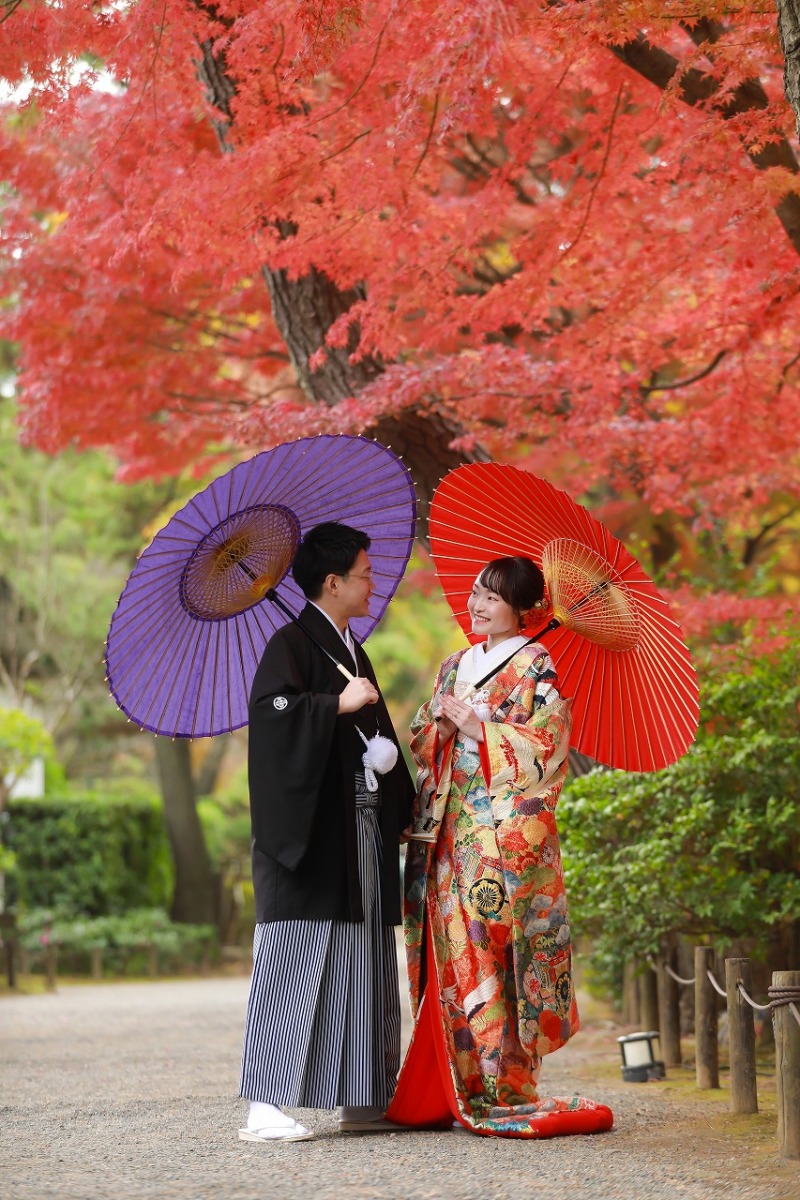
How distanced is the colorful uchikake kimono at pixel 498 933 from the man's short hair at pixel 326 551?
644 mm

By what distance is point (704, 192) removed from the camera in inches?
215

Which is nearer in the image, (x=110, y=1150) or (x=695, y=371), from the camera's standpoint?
(x=110, y=1150)

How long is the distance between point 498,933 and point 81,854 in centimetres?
1204

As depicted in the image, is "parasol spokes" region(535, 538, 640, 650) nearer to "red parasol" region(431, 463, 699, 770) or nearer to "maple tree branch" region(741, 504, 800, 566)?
"red parasol" region(431, 463, 699, 770)

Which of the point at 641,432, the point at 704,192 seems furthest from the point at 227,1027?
the point at 704,192

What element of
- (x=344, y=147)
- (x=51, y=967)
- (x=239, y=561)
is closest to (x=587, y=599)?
(x=239, y=561)

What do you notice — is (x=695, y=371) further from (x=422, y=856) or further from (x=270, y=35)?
(x=422, y=856)

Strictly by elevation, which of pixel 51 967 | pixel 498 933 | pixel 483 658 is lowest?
pixel 51 967

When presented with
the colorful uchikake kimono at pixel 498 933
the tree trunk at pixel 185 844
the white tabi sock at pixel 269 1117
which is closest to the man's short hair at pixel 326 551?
the colorful uchikake kimono at pixel 498 933

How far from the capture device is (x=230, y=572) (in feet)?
14.8

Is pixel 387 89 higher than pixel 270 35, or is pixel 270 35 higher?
pixel 387 89

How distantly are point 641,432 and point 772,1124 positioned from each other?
3.96 metres

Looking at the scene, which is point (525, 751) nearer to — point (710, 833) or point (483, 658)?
point (483, 658)

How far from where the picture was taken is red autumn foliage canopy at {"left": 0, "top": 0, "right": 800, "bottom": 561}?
5012mm
